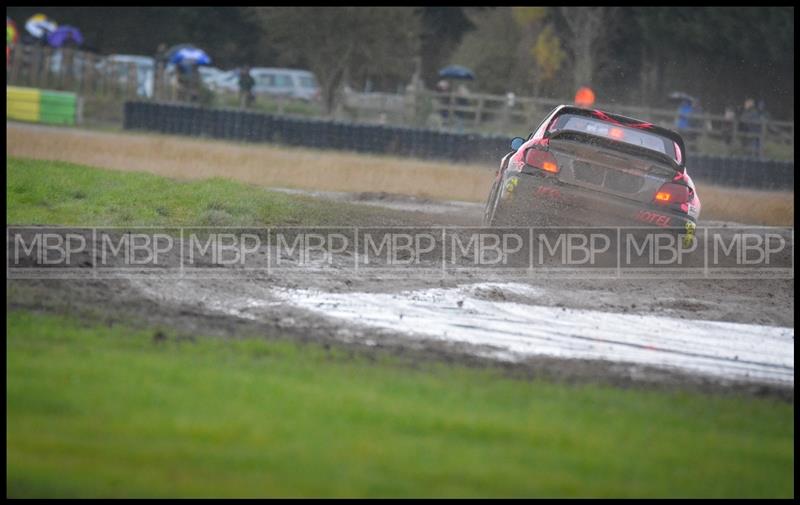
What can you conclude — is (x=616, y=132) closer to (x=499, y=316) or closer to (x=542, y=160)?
(x=542, y=160)

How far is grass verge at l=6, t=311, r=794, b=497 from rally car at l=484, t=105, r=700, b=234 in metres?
4.58

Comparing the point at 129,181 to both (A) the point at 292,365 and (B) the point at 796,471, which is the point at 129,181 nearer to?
(A) the point at 292,365

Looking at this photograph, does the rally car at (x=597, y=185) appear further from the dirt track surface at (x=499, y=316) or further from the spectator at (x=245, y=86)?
the spectator at (x=245, y=86)

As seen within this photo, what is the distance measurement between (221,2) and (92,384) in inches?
2130

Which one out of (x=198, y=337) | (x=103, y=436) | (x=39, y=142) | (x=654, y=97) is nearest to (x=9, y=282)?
(x=198, y=337)

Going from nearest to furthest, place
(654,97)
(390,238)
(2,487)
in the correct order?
1. (2,487)
2. (390,238)
3. (654,97)

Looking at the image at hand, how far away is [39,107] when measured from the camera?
36.3 meters

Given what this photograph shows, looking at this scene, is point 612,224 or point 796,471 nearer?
point 796,471

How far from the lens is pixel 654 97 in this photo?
51406mm

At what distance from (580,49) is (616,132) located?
35592 millimetres

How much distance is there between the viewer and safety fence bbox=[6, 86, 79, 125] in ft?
119

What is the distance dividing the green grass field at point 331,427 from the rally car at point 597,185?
14.7 ft

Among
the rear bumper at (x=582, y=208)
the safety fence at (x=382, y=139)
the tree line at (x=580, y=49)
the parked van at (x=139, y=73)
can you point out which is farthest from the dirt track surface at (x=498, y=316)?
the tree line at (x=580, y=49)

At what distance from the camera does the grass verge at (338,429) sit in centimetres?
477
